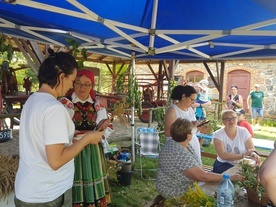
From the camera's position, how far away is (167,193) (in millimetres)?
2076

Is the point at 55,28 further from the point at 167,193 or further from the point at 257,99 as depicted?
the point at 257,99

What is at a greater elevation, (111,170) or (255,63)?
(255,63)

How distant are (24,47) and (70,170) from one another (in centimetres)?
314

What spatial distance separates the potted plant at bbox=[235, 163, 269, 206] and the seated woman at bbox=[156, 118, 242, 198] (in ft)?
0.44

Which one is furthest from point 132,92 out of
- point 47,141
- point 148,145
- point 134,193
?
point 47,141

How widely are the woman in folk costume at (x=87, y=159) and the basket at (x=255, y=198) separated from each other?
1097 mm

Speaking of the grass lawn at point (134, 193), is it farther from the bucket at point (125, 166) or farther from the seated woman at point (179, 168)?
the seated woman at point (179, 168)

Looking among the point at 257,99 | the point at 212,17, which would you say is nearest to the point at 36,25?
the point at 212,17

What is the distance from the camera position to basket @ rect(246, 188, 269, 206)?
5.23 ft

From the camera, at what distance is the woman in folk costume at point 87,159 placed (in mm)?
1991

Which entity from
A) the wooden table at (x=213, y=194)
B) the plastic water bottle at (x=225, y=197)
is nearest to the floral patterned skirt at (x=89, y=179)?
the wooden table at (x=213, y=194)

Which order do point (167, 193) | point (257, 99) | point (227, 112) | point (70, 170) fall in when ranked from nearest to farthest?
1. point (70, 170)
2. point (167, 193)
3. point (227, 112)
4. point (257, 99)

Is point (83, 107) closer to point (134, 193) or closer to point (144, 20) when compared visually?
point (144, 20)

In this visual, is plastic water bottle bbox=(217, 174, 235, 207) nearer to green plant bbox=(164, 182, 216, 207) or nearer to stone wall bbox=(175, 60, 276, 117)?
green plant bbox=(164, 182, 216, 207)
